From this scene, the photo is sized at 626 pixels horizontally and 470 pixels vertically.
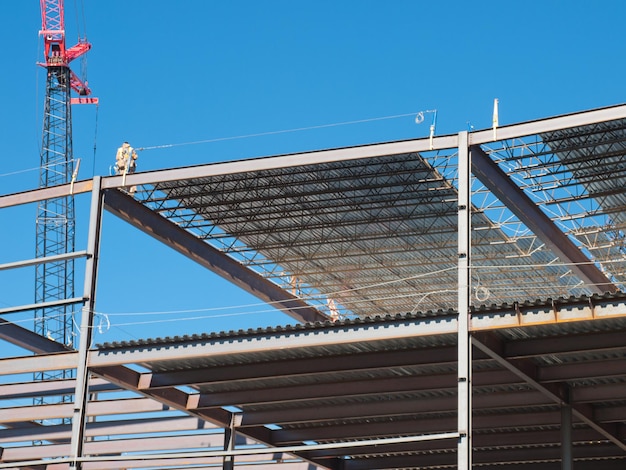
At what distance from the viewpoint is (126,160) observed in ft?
106

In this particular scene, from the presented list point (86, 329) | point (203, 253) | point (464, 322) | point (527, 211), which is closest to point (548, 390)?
point (527, 211)

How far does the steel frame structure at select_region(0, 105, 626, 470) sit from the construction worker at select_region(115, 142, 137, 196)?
1.83ft

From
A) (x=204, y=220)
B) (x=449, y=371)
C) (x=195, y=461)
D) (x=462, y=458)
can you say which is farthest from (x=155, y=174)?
(x=195, y=461)

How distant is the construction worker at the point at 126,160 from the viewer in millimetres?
32062

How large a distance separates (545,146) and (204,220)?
1157 cm

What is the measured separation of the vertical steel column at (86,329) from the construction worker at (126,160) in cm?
82

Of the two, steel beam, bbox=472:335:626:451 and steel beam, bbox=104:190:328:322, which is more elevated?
steel beam, bbox=104:190:328:322

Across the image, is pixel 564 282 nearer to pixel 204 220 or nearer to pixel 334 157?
pixel 204 220

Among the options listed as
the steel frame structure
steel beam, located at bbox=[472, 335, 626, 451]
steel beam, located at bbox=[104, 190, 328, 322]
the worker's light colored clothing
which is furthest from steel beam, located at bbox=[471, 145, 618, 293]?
the worker's light colored clothing

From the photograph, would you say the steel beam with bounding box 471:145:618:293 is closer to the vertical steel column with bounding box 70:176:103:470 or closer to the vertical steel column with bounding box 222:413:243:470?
the vertical steel column with bounding box 70:176:103:470

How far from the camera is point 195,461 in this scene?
137 ft

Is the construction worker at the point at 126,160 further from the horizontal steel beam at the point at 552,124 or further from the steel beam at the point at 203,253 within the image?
the horizontal steel beam at the point at 552,124

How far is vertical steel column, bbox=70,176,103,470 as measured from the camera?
29.0 metres

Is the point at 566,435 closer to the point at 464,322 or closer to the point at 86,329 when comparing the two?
the point at 464,322
